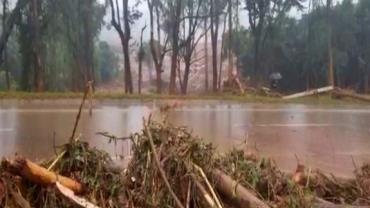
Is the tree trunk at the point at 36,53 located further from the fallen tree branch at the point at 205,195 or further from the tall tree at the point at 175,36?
the fallen tree branch at the point at 205,195

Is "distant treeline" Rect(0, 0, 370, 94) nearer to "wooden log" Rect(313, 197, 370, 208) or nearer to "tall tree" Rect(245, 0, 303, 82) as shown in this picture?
"tall tree" Rect(245, 0, 303, 82)

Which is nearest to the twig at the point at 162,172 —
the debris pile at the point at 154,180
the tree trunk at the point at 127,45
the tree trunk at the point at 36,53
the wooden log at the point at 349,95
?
the debris pile at the point at 154,180

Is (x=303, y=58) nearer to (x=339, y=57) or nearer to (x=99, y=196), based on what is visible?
(x=339, y=57)

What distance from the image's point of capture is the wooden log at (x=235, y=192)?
13.6ft

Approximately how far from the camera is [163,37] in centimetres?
3891

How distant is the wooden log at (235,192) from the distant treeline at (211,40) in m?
26.7

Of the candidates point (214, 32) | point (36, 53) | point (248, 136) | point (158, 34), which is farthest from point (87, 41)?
point (248, 136)

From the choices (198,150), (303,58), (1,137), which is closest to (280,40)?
(303,58)

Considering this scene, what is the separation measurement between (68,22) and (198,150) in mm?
33755

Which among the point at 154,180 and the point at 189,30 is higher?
the point at 189,30

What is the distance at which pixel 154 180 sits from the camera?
4227 millimetres

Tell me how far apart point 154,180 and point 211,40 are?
35117 mm

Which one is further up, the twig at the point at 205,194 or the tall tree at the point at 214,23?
the tall tree at the point at 214,23

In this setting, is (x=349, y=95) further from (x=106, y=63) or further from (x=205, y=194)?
(x=106, y=63)
